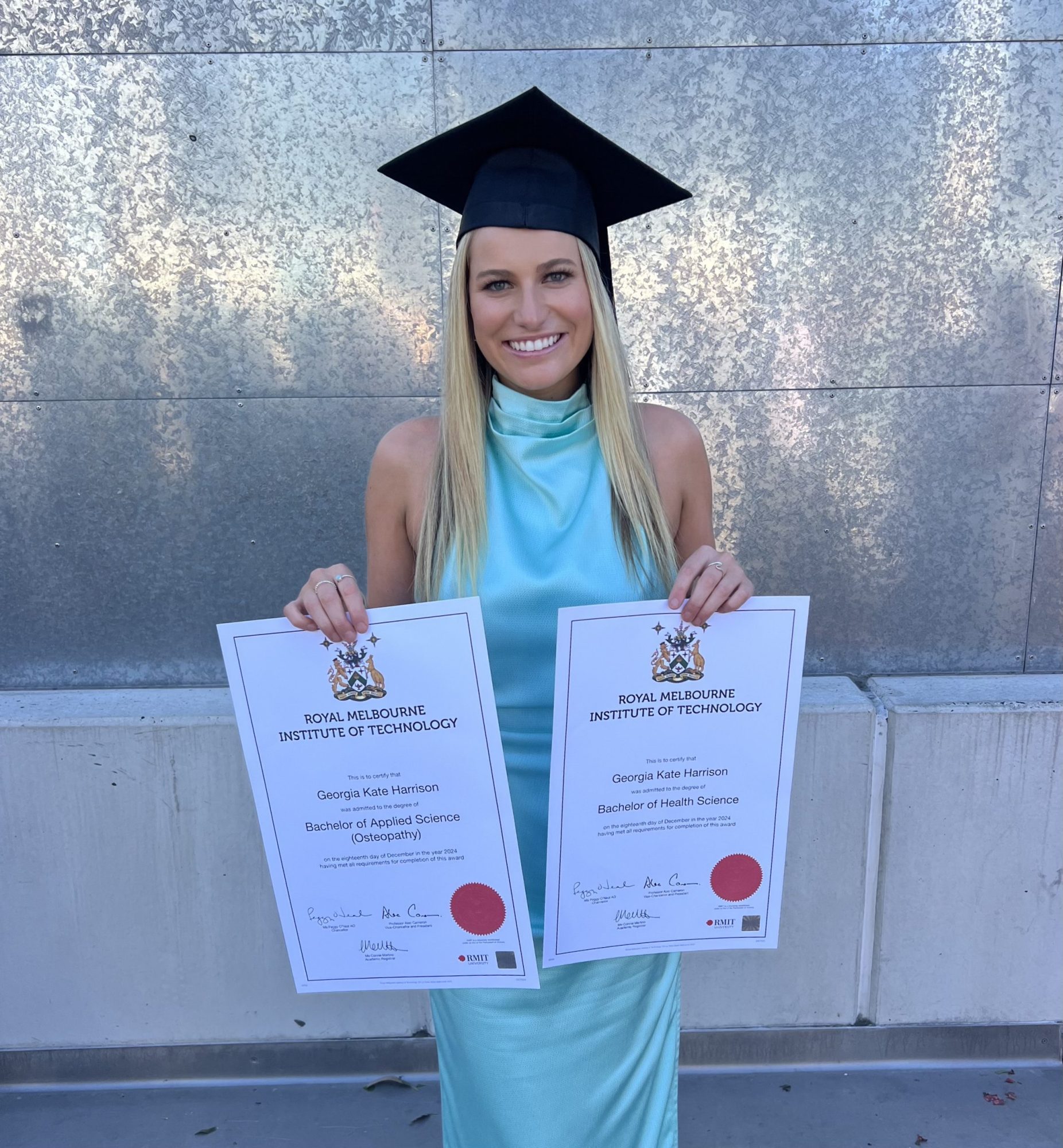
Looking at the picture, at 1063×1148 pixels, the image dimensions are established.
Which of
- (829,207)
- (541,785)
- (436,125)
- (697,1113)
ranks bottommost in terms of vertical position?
(697,1113)

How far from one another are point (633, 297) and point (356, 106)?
966 millimetres

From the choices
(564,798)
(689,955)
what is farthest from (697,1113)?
(564,798)

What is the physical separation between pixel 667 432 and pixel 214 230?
1.64 metres

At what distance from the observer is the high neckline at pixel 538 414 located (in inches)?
71.9

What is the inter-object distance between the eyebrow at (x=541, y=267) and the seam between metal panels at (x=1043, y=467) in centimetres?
196

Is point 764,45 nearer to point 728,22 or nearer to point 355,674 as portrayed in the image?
point 728,22

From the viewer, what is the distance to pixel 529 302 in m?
1.68

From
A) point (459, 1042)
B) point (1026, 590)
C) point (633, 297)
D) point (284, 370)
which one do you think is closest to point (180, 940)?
point (459, 1042)

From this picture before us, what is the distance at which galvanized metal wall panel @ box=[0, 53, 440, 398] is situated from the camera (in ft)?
8.87

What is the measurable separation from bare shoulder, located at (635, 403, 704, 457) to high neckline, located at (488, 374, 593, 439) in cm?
13

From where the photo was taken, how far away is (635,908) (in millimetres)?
1680

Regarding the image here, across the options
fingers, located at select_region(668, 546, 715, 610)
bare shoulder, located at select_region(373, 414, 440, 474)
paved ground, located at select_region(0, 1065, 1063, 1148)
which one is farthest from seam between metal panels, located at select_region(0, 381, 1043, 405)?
paved ground, located at select_region(0, 1065, 1063, 1148)

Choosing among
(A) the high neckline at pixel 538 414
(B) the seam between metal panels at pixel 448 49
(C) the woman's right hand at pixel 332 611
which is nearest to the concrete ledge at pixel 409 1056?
(C) the woman's right hand at pixel 332 611
